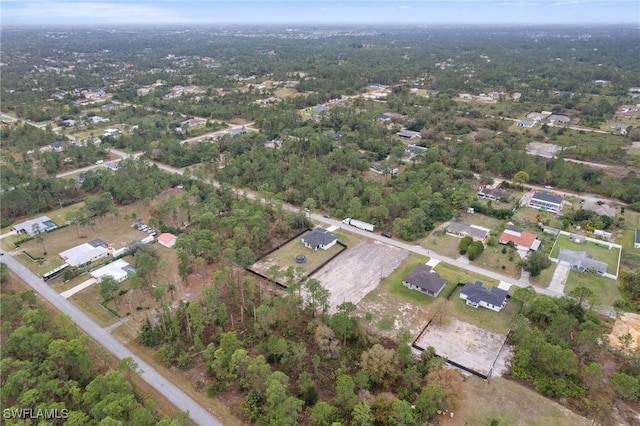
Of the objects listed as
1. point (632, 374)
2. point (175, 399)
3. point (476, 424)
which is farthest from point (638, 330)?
point (175, 399)

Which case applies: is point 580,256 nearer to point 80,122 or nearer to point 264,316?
point 264,316

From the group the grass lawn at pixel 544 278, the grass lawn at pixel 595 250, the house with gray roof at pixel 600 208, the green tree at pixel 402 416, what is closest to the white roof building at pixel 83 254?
the green tree at pixel 402 416

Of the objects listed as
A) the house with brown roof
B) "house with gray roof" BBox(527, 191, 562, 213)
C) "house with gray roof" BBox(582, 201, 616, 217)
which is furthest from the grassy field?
"house with gray roof" BBox(582, 201, 616, 217)

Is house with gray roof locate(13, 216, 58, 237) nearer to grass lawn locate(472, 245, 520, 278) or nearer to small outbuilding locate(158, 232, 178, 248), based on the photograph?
small outbuilding locate(158, 232, 178, 248)

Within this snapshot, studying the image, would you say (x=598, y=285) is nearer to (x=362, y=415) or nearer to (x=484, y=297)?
(x=484, y=297)

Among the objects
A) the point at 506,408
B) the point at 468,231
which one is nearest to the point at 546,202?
the point at 468,231
